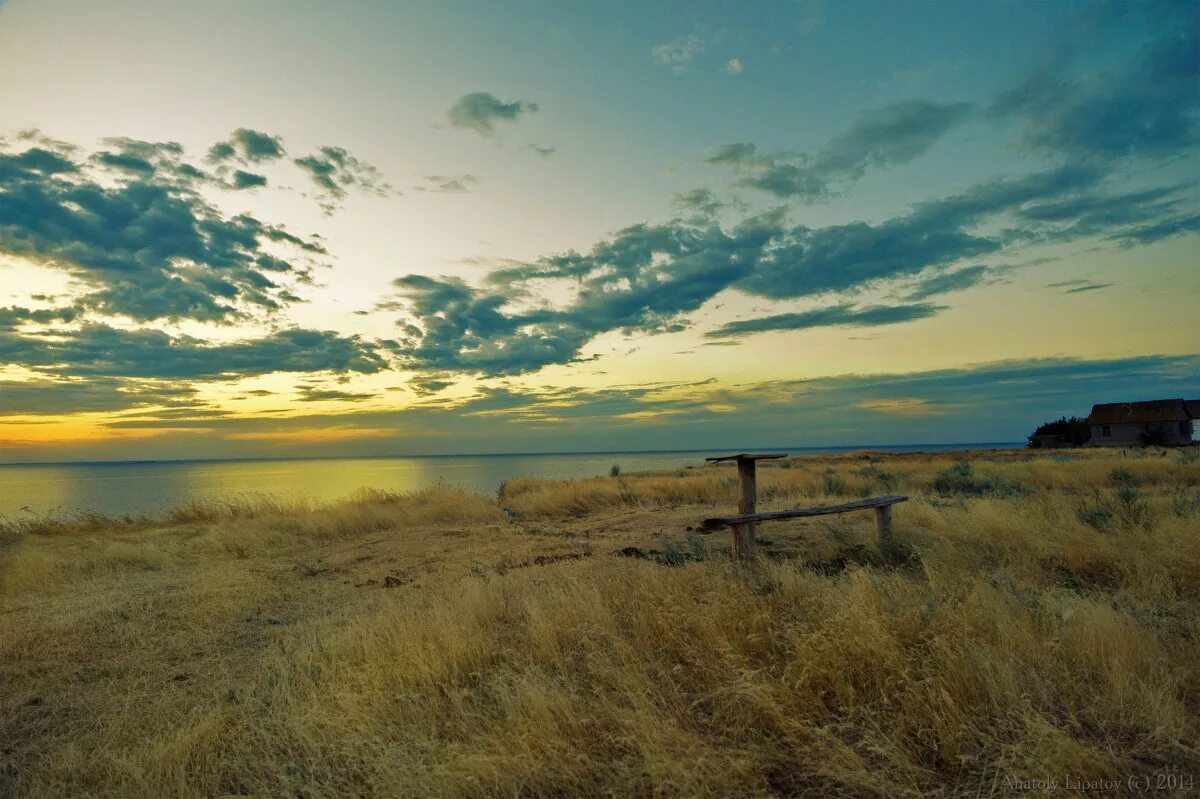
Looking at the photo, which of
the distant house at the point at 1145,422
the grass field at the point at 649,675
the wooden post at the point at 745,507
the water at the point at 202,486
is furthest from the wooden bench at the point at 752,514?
the distant house at the point at 1145,422

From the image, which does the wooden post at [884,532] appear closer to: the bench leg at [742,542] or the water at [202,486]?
the bench leg at [742,542]

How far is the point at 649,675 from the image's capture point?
17.0 feet

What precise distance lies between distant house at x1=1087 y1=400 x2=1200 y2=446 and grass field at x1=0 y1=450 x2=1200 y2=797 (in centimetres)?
5078

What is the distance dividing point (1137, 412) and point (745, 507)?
57.7m

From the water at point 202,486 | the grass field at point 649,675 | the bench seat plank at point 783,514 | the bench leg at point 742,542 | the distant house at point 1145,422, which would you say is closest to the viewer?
the grass field at point 649,675

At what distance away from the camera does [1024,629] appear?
16.1 ft

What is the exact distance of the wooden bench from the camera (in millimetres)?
8391

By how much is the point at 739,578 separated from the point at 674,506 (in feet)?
37.7

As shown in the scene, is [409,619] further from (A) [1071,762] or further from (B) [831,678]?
(A) [1071,762]

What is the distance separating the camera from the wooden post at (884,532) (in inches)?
372

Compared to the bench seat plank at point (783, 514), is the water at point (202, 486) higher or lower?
lower

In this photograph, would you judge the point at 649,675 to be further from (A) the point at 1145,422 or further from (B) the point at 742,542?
(A) the point at 1145,422

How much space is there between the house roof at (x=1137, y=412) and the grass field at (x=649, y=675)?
2018 inches

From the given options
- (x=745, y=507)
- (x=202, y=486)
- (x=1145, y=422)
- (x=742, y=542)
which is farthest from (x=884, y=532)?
(x=202, y=486)
